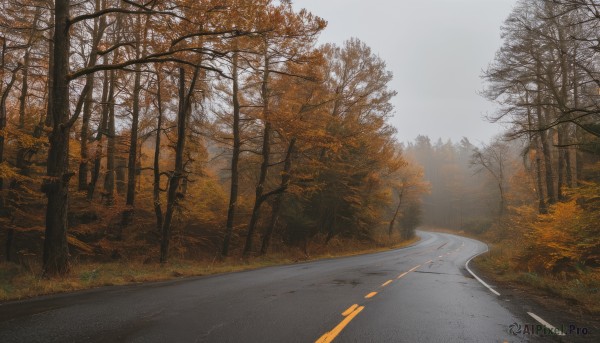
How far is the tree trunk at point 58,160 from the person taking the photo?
915cm

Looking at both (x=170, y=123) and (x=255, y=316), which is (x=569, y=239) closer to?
(x=255, y=316)

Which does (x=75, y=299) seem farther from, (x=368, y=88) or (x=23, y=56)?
(x=368, y=88)

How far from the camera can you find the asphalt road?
196 inches

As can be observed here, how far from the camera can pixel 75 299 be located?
6855 mm

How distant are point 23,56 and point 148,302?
14.3 meters

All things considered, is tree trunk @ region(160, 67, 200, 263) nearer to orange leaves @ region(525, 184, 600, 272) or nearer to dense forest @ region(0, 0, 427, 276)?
dense forest @ region(0, 0, 427, 276)

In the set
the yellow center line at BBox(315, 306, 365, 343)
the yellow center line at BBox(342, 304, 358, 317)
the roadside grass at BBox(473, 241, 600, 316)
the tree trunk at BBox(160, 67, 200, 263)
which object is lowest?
the roadside grass at BBox(473, 241, 600, 316)

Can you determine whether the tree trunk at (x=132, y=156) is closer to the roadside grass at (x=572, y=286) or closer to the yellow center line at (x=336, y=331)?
the yellow center line at (x=336, y=331)

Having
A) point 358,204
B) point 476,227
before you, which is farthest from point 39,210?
point 476,227

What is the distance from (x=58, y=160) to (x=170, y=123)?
33.6 ft

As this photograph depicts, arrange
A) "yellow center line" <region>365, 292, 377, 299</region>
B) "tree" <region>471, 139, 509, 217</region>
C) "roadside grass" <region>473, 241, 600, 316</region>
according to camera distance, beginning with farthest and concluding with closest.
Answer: "tree" <region>471, 139, 509, 217</region> < "roadside grass" <region>473, 241, 600, 316</region> < "yellow center line" <region>365, 292, 377, 299</region>

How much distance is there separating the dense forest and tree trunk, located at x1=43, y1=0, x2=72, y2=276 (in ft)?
0.11

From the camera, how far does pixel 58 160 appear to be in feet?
30.6

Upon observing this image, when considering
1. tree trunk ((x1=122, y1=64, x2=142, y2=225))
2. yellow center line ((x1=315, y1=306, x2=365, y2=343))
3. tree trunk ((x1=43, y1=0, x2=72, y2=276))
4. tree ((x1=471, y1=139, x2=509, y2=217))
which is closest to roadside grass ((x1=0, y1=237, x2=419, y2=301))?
tree trunk ((x1=43, y1=0, x2=72, y2=276))
